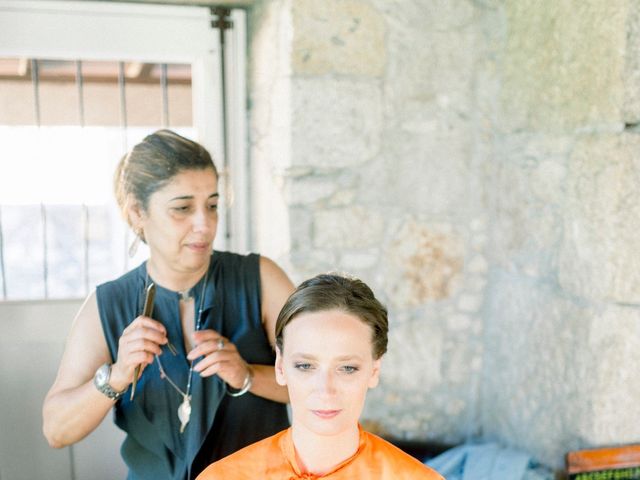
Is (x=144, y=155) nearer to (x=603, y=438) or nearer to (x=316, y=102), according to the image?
(x=316, y=102)

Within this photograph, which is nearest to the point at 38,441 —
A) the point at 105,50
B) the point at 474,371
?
the point at 105,50

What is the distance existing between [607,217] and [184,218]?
1295 millimetres

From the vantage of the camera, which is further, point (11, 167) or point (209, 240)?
point (11, 167)

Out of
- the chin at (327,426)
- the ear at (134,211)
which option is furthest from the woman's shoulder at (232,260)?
the chin at (327,426)

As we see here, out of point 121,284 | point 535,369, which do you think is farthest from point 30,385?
point 535,369

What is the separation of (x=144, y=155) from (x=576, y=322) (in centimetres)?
148

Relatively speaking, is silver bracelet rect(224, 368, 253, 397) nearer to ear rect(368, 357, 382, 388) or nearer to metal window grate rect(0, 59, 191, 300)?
ear rect(368, 357, 382, 388)

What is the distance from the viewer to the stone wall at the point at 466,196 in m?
Result: 2.04

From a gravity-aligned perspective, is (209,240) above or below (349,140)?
below

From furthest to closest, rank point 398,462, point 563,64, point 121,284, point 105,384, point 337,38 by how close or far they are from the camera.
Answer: point 337,38, point 563,64, point 121,284, point 105,384, point 398,462

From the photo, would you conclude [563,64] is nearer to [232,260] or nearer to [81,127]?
[232,260]

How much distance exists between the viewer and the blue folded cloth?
2307mm

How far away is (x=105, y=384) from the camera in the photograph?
147 cm

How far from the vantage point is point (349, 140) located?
93.7 inches
